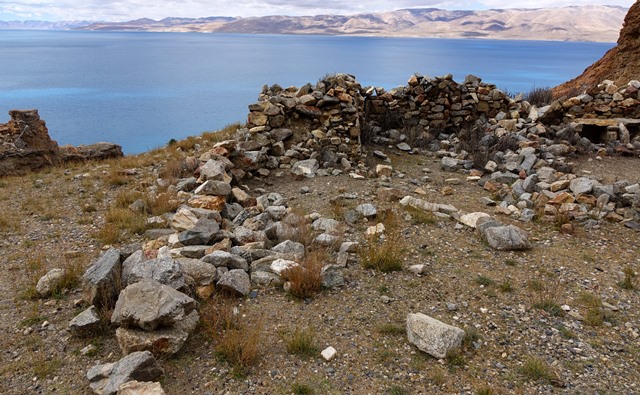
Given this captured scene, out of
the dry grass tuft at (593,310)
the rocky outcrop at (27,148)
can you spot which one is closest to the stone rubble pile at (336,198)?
the dry grass tuft at (593,310)

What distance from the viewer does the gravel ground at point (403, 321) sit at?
414cm

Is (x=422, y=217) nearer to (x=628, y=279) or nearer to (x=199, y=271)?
(x=628, y=279)

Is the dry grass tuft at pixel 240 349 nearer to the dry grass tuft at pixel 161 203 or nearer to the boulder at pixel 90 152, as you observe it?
the dry grass tuft at pixel 161 203

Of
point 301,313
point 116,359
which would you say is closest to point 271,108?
point 301,313

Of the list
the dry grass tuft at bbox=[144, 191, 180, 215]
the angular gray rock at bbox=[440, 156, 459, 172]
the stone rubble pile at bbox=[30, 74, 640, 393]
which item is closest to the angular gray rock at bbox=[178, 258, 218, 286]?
the stone rubble pile at bbox=[30, 74, 640, 393]

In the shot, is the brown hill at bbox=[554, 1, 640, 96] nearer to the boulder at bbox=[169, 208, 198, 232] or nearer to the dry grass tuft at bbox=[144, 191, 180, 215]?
the dry grass tuft at bbox=[144, 191, 180, 215]

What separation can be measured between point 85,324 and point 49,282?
1.34 m

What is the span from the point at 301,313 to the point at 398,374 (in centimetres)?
138

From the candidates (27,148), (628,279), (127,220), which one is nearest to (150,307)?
(127,220)

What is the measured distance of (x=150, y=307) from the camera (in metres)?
4.37

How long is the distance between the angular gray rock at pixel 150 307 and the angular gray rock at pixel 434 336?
234cm

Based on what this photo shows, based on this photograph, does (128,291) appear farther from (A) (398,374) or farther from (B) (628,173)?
(B) (628,173)

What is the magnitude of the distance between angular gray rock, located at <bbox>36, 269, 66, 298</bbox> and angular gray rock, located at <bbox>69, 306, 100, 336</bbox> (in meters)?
1.05

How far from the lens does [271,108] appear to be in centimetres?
1147
